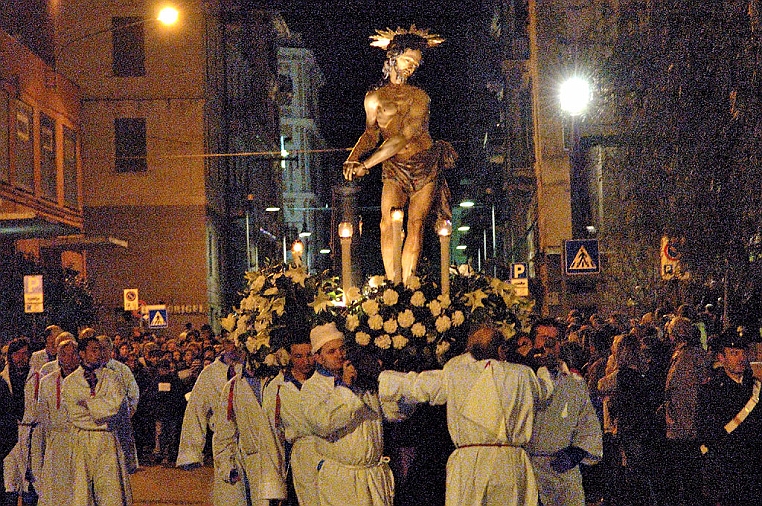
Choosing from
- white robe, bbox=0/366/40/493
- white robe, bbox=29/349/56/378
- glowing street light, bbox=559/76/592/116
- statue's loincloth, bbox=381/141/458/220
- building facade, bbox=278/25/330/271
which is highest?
building facade, bbox=278/25/330/271

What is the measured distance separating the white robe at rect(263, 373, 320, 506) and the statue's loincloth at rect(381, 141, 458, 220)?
2540 millimetres

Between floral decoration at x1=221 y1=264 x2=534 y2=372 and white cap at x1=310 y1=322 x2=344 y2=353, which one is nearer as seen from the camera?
white cap at x1=310 y1=322 x2=344 y2=353

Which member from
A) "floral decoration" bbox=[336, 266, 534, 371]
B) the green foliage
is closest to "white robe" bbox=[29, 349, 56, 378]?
"floral decoration" bbox=[336, 266, 534, 371]

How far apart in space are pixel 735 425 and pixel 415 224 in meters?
3.10

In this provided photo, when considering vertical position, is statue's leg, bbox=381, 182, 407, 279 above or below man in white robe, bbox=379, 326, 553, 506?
above

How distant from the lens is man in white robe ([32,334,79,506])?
11.9m

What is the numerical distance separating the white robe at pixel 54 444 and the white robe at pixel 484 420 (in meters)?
4.93

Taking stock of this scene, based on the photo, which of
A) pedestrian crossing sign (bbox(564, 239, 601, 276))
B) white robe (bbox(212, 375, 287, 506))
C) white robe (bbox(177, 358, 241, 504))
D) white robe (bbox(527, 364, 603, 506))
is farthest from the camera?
pedestrian crossing sign (bbox(564, 239, 601, 276))

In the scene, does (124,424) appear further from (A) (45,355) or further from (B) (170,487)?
(B) (170,487)

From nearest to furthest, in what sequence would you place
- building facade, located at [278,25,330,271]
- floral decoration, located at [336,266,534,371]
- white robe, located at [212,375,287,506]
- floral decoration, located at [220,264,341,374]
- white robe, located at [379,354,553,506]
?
white robe, located at [379,354,553,506] → floral decoration, located at [336,266,534,371] → white robe, located at [212,375,287,506] → floral decoration, located at [220,264,341,374] → building facade, located at [278,25,330,271]

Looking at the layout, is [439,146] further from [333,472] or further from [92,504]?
[92,504]

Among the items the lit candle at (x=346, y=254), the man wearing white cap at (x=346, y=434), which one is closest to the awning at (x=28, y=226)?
the lit candle at (x=346, y=254)

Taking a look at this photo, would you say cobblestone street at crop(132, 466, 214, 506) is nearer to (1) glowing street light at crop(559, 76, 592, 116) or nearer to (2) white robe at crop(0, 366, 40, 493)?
(2) white robe at crop(0, 366, 40, 493)

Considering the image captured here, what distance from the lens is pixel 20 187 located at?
1300 inches
